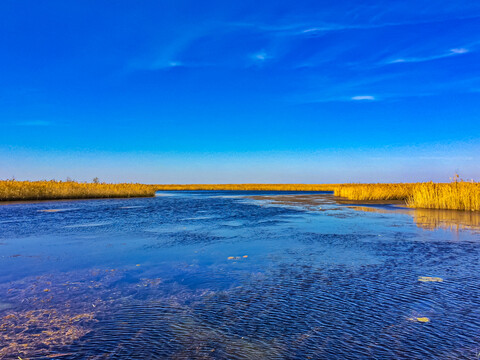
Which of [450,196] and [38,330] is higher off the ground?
[450,196]

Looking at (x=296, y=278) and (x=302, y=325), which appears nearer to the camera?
(x=302, y=325)

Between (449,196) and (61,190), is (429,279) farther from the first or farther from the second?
(61,190)

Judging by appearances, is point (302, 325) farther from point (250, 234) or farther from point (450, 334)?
point (250, 234)

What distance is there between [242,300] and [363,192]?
30297mm

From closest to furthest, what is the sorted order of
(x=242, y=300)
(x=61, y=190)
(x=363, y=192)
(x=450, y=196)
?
(x=242, y=300), (x=450, y=196), (x=363, y=192), (x=61, y=190)

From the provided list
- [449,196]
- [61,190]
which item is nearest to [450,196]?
[449,196]

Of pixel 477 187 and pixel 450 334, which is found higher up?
pixel 477 187

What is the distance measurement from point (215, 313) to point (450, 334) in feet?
8.29

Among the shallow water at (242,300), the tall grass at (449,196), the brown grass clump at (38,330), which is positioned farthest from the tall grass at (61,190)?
the tall grass at (449,196)

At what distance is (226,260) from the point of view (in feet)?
22.9

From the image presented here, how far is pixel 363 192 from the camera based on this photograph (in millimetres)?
32281

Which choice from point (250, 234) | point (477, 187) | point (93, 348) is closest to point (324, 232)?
point (250, 234)

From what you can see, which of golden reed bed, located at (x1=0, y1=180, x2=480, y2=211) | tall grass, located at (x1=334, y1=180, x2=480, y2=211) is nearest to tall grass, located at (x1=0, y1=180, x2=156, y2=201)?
golden reed bed, located at (x1=0, y1=180, x2=480, y2=211)

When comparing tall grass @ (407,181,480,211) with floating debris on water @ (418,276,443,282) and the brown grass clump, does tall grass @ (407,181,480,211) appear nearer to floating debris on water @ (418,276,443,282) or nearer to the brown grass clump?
floating debris on water @ (418,276,443,282)
